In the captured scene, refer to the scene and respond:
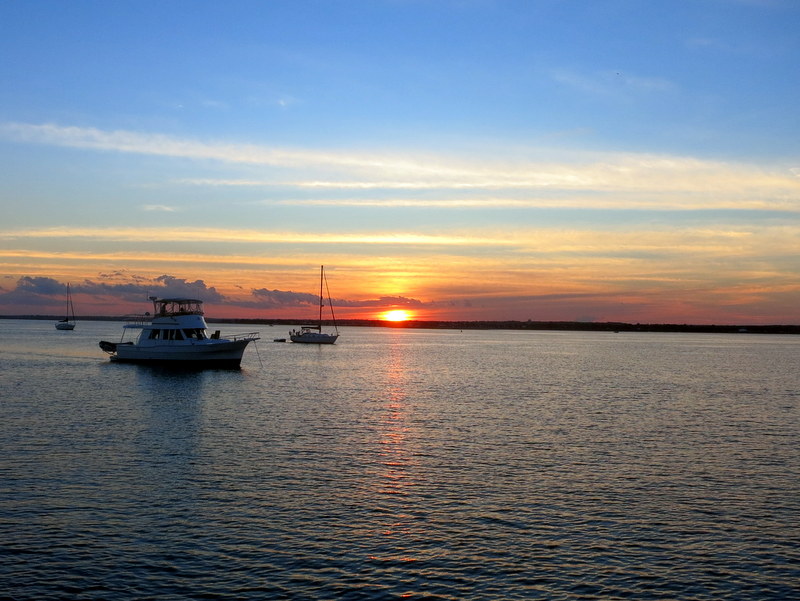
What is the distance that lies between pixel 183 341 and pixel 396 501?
198 ft

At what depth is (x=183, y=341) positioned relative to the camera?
80688 mm

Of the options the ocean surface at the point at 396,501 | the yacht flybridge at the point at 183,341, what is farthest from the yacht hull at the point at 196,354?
the ocean surface at the point at 396,501

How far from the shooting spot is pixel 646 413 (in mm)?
49250

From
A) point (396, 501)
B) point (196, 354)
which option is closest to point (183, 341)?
point (196, 354)

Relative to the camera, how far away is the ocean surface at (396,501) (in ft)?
59.4

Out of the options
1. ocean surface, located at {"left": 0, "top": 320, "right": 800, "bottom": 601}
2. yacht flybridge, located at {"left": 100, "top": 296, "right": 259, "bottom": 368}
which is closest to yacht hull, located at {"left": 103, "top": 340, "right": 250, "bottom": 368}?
yacht flybridge, located at {"left": 100, "top": 296, "right": 259, "bottom": 368}

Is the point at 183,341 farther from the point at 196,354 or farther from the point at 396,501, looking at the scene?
the point at 396,501

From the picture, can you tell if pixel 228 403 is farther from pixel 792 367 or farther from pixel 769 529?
pixel 792 367

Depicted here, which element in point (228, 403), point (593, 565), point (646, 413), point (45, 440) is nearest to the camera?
point (593, 565)

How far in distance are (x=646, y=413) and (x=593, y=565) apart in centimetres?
3233

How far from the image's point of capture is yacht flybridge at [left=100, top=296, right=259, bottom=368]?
80.7 m

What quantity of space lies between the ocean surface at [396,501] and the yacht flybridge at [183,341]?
27.9 meters

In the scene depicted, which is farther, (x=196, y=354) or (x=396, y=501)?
(x=196, y=354)

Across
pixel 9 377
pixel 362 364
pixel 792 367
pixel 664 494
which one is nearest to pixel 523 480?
pixel 664 494
